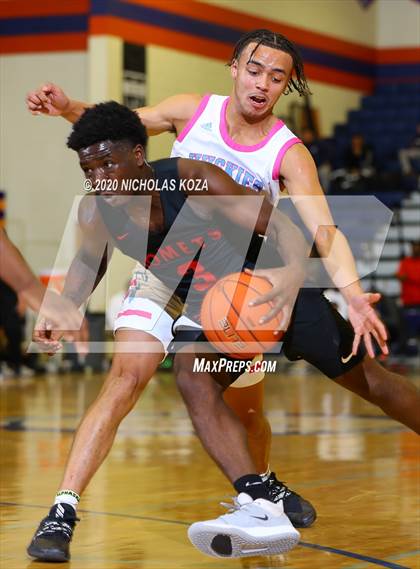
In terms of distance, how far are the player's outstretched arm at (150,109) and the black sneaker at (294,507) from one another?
5.01 ft

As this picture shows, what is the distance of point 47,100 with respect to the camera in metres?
4.82

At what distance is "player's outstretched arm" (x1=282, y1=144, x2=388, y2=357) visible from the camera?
4.24 metres

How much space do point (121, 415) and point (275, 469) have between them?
7.42 feet

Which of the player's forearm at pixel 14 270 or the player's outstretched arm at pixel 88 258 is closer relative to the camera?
the player's forearm at pixel 14 270

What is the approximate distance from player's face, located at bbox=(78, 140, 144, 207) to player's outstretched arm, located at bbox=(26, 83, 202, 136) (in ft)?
1.84

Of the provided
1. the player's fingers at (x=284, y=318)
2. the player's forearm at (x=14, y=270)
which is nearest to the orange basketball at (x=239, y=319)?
the player's fingers at (x=284, y=318)

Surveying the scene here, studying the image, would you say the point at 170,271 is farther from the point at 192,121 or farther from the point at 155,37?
the point at 155,37

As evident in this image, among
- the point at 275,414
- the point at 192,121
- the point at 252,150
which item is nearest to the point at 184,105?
the point at 192,121

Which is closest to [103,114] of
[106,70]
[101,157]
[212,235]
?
[101,157]

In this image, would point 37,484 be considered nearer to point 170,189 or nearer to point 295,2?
point 170,189

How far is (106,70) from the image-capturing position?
53.2 ft

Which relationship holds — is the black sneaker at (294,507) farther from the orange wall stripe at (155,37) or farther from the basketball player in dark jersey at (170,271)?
the orange wall stripe at (155,37)

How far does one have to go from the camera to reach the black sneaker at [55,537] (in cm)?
407

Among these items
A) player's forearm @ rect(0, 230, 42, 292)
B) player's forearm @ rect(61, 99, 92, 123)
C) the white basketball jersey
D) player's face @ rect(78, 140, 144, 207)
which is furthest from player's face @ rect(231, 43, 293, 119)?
player's forearm @ rect(0, 230, 42, 292)
